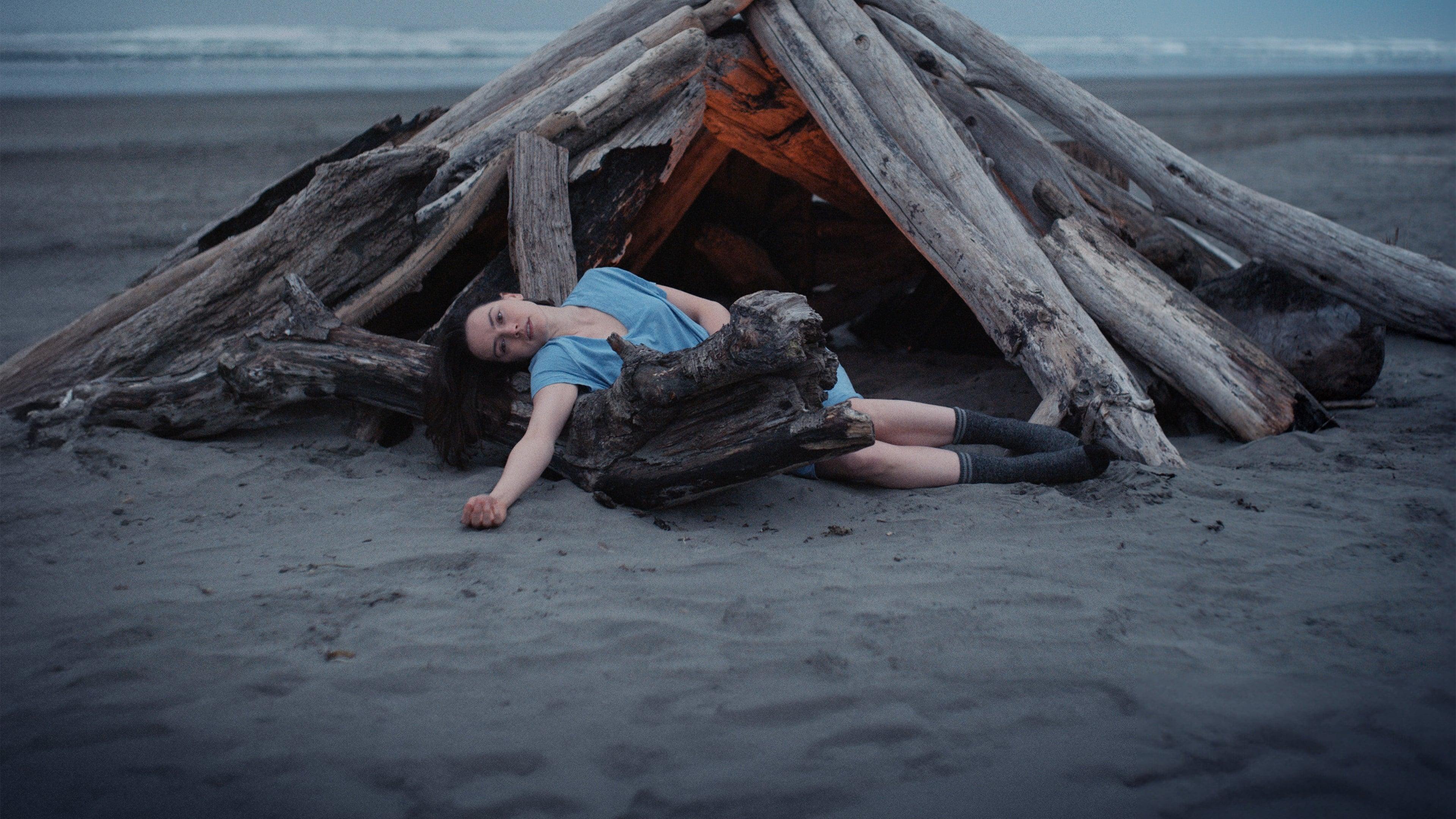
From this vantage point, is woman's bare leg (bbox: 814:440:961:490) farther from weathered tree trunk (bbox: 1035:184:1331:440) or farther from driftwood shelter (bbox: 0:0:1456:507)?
weathered tree trunk (bbox: 1035:184:1331:440)

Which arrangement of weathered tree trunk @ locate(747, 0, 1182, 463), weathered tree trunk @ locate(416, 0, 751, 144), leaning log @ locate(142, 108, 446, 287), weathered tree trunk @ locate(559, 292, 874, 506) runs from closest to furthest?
weathered tree trunk @ locate(559, 292, 874, 506)
weathered tree trunk @ locate(747, 0, 1182, 463)
leaning log @ locate(142, 108, 446, 287)
weathered tree trunk @ locate(416, 0, 751, 144)

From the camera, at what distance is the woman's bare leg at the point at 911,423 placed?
348 centimetres

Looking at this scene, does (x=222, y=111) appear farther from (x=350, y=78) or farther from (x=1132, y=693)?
(x=1132, y=693)

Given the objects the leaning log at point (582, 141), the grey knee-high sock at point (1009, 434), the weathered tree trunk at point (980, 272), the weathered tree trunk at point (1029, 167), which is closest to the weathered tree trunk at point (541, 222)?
the leaning log at point (582, 141)

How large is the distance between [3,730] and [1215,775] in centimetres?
260

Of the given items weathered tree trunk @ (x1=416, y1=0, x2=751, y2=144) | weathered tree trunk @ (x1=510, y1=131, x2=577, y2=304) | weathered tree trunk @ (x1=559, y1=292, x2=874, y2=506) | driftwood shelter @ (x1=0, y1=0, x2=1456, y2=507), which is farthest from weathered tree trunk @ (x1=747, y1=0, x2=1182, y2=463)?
weathered tree trunk @ (x1=510, y1=131, x2=577, y2=304)

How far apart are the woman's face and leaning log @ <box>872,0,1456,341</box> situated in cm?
296

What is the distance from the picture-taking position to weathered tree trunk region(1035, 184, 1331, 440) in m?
3.67

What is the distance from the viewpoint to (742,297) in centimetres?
415

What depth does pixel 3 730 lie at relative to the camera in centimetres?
188

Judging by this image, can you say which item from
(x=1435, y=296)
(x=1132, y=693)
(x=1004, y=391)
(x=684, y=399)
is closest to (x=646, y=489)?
(x=684, y=399)

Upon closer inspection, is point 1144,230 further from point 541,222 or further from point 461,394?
point 461,394

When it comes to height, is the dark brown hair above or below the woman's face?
below

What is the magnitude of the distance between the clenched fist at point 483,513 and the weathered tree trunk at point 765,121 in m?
2.82
